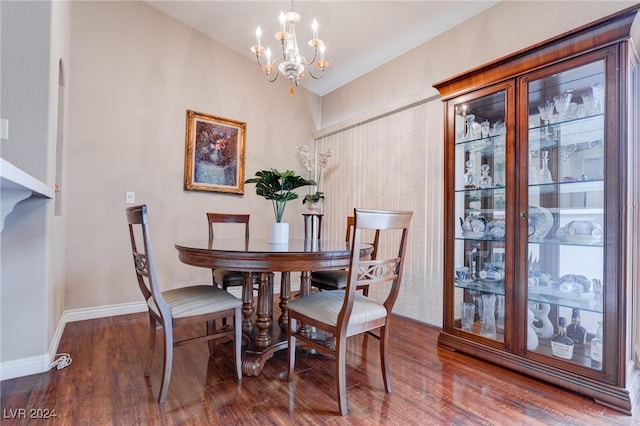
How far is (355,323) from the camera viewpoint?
1.54 m

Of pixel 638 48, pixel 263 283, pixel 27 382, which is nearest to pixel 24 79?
pixel 27 382

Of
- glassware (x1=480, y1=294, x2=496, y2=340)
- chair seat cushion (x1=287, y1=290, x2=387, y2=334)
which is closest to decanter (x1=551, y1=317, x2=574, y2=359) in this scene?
glassware (x1=480, y1=294, x2=496, y2=340)

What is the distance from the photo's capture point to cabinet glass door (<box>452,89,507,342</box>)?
212cm

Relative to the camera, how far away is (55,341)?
2.11m

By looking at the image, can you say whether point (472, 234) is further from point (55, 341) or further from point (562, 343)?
point (55, 341)

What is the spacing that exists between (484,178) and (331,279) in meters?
1.40

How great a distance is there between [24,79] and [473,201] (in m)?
3.05

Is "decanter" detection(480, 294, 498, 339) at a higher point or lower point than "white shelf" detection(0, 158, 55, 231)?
lower

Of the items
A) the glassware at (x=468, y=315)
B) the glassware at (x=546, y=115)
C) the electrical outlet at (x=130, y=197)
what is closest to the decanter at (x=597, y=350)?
the glassware at (x=468, y=315)

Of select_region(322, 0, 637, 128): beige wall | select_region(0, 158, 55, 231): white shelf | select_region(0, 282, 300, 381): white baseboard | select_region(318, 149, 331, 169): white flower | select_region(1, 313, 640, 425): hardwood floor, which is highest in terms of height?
select_region(322, 0, 637, 128): beige wall

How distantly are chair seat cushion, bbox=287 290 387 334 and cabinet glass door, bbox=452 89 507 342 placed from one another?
97 centimetres

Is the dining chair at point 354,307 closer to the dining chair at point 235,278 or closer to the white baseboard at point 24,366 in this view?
the dining chair at point 235,278

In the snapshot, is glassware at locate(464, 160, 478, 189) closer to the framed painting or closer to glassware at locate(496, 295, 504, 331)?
glassware at locate(496, 295, 504, 331)

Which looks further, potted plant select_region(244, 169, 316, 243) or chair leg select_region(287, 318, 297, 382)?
potted plant select_region(244, 169, 316, 243)
